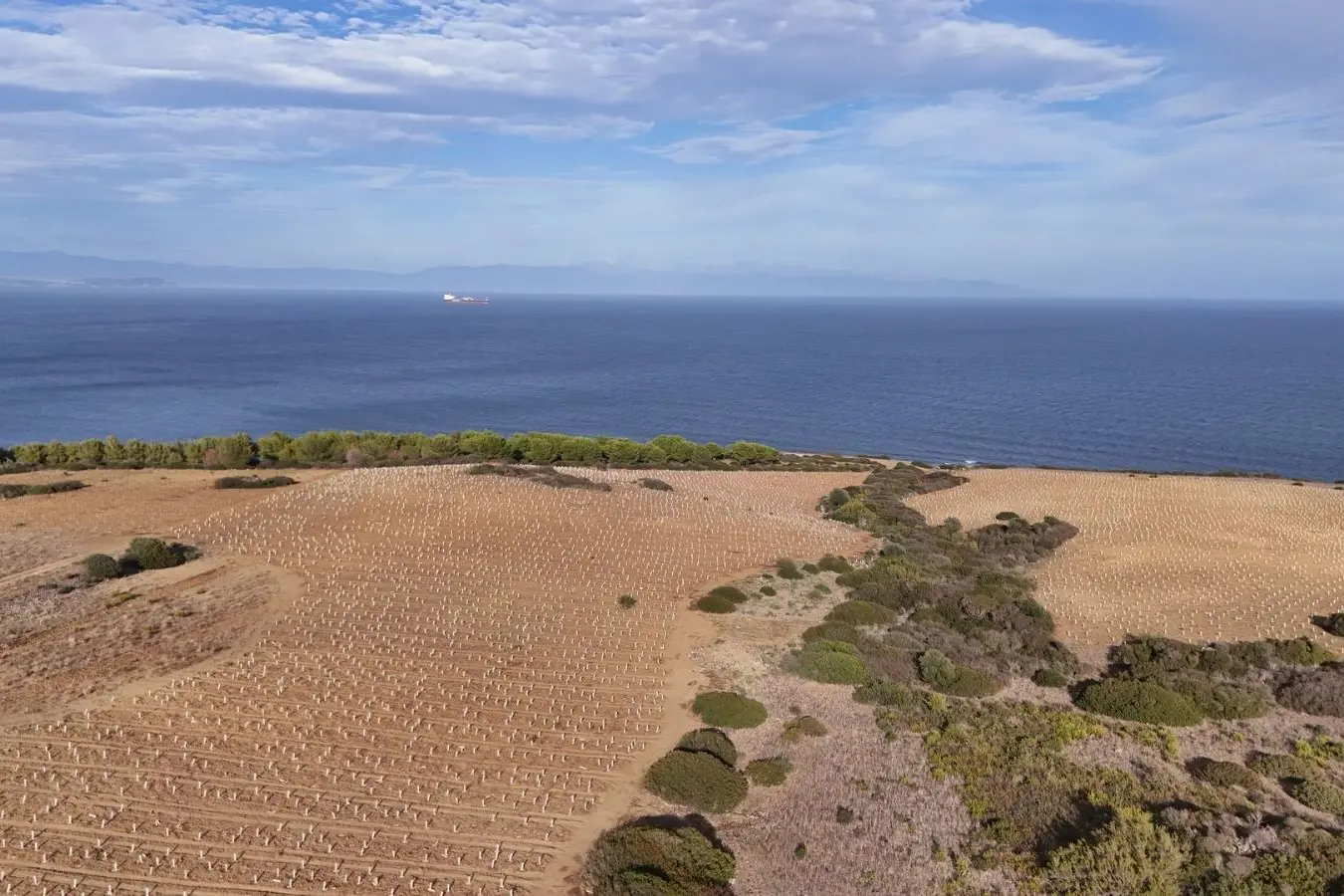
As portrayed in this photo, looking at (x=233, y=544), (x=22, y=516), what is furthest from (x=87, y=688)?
(x=22, y=516)

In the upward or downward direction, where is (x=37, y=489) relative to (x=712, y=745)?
downward

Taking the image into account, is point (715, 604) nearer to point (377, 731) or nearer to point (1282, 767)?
point (377, 731)

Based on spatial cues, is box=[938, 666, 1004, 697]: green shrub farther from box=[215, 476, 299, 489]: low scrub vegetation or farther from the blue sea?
the blue sea

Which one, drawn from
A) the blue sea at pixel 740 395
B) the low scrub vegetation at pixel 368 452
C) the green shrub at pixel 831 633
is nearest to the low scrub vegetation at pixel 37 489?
the low scrub vegetation at pixel 368 452

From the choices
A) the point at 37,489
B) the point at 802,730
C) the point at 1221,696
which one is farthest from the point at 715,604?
the point at 37,489

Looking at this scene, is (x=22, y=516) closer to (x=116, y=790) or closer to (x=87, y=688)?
(x=87, y=688)

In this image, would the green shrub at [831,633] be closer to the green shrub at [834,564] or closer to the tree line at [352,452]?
the green shrub at [834,564]
